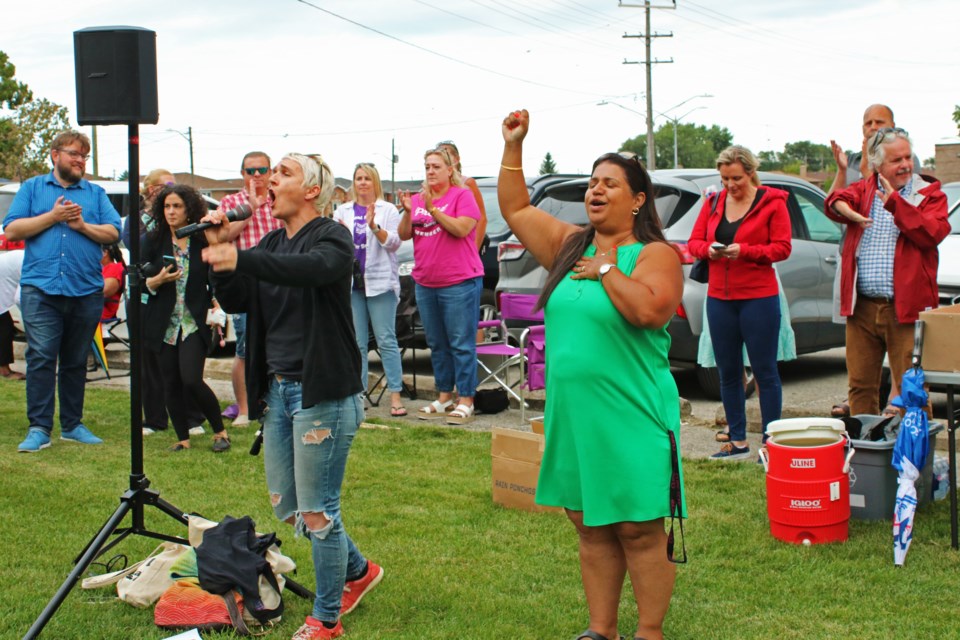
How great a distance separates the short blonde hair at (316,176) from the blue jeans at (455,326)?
14.0ft

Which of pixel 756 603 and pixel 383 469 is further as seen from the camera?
pixel 383 469

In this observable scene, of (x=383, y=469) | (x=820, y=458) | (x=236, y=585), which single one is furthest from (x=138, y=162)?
(x=820, y=458)

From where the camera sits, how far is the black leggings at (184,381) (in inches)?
310

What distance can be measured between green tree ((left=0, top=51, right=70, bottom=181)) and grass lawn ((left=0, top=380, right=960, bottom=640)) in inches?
1366

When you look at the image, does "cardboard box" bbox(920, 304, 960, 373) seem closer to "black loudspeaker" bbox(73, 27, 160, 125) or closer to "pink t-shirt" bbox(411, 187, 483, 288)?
"black loudspeaker" bbox(73, 27, 160, 125)

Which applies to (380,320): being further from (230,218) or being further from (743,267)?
(230,218)

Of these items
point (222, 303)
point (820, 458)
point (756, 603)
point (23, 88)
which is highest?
point (23, 88)

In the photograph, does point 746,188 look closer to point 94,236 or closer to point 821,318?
point 821,318

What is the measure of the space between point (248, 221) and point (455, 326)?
1853 millimetres

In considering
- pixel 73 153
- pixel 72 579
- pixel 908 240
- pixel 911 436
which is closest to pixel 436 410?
pixel 73 153

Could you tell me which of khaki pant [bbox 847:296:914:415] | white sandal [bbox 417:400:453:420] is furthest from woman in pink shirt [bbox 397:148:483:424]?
khaki pant [bbox 847:296:914:415]

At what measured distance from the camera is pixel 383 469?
713 centimetres

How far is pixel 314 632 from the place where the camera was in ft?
14.1

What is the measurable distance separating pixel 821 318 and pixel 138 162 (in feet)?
21.5
